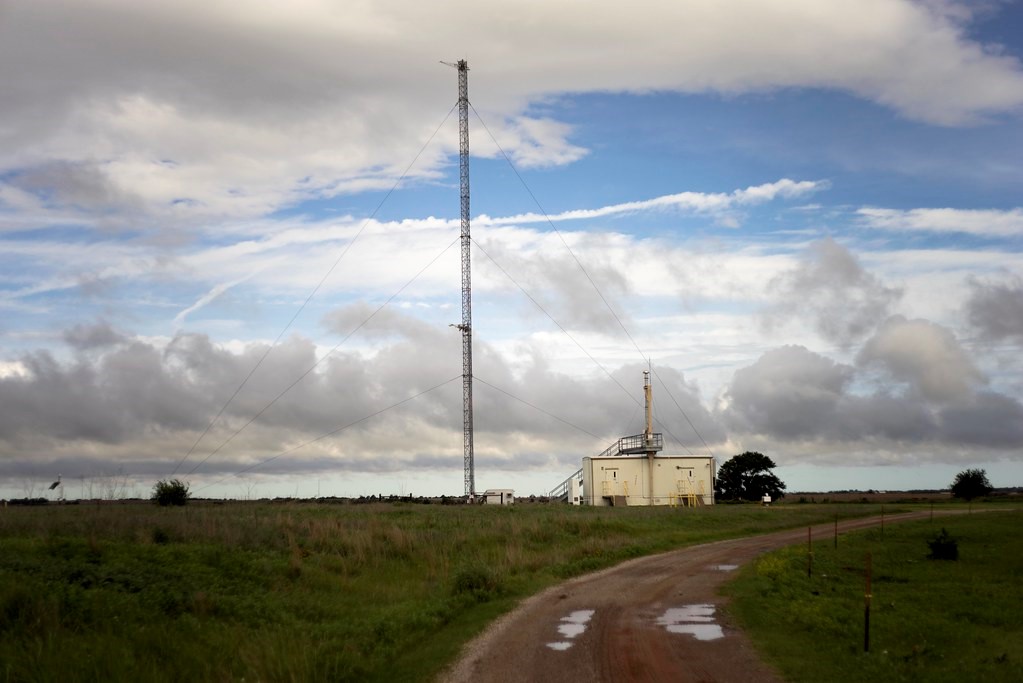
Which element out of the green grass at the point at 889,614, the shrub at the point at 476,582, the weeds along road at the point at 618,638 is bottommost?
the green grass at the point at 889,614

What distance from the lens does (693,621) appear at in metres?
16.4

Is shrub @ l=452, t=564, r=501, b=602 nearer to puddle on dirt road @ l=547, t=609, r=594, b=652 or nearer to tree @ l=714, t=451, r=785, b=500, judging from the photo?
puddle on dirt road @ l=547, t=609, r=594, b=652

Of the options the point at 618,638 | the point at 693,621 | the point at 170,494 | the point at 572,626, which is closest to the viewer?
the point at 618,638

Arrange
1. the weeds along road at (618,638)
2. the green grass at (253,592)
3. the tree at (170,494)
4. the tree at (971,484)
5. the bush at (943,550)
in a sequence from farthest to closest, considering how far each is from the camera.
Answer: the tree at (971,484)
the tree at (170,494)
the bush at (943,550)
the green grass at (253,592)
the weeds along road at (618,638)

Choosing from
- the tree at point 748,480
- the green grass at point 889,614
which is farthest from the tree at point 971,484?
the green grass at point 889,614

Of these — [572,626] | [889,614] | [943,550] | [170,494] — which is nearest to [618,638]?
[572,626]

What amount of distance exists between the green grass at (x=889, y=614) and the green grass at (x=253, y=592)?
5229 mm

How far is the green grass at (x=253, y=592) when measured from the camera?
1245 centimetres

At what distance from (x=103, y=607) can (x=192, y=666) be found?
243 centimetres

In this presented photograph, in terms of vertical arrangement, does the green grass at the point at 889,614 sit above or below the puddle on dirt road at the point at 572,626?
below

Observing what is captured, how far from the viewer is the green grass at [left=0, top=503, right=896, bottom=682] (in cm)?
1245

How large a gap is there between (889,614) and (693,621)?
410cm

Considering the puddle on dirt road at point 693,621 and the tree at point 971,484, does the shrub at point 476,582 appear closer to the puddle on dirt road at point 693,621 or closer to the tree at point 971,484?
the puddle on dirt road at point 693,621

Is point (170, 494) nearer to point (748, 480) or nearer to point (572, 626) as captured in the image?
point (572, 626)
